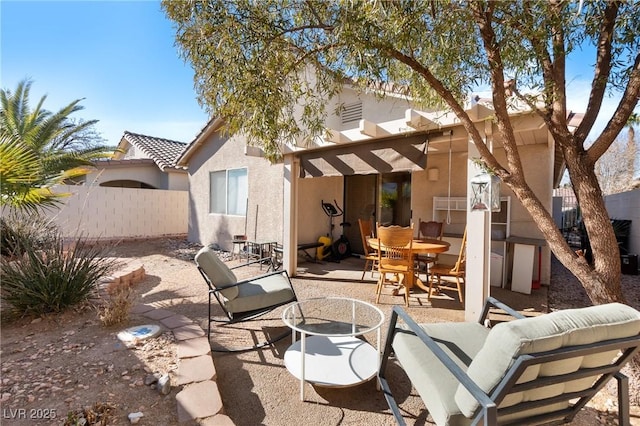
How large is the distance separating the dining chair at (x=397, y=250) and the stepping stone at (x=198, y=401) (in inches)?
137

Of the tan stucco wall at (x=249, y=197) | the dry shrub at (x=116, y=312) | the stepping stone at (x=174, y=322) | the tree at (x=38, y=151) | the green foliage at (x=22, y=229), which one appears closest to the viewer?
the dry shrub at (x=116, y=312)

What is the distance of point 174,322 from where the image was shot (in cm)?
404

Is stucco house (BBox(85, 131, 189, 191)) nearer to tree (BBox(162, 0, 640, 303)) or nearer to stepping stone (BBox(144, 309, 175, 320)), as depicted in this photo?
stepping stone (BBox(144, 309, 175, 320))

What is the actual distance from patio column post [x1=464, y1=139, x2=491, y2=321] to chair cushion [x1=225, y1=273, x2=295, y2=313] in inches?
103

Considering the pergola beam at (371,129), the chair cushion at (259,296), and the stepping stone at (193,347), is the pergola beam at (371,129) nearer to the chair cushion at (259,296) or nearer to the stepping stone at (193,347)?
the chair cushion at (259,296)

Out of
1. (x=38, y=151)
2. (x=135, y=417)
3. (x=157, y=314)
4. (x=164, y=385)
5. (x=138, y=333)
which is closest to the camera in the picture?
(x=135, y=417)

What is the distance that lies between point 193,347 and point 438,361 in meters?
2.47

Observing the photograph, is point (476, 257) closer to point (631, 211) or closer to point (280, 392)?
point (280, 392)

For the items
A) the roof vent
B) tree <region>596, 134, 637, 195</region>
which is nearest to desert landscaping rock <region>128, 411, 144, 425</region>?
the roof vent

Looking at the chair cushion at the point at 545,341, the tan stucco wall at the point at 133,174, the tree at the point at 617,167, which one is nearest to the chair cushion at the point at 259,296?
the chair cushion at the point at 545,341

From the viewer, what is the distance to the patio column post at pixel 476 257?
445 cm

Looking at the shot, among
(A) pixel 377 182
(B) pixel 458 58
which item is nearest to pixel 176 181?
(A) pixel 377 182

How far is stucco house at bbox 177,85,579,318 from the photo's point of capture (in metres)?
4.61

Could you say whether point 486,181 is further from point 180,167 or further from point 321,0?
point 180,167
